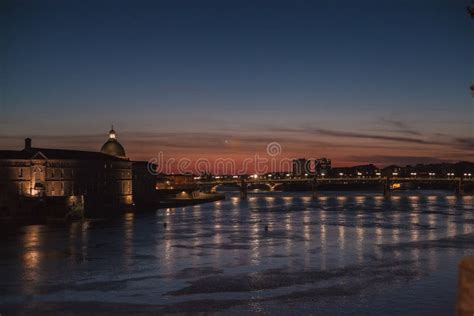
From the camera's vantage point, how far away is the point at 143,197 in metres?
131

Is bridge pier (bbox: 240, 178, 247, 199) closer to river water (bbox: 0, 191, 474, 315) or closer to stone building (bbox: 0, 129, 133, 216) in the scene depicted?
stone building (bbox: 0, 129, 133, 216)

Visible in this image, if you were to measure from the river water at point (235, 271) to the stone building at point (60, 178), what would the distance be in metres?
26.8

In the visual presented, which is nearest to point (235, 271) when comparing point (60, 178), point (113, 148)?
point (60, 178)

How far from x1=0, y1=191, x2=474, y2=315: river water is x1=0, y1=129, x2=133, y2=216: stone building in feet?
87.9

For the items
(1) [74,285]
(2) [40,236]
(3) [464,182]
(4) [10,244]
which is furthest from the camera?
(3) [464,182]

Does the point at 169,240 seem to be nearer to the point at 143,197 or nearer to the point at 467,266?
the point at 467,266

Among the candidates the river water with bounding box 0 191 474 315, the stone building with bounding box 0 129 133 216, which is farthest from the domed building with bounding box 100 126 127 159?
the river water with bounding box 0 191 474 315

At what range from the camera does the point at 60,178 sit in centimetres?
9662

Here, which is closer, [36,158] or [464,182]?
[36,158]

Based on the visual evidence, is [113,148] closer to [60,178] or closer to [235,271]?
[60,178]

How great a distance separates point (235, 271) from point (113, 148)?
95640mm

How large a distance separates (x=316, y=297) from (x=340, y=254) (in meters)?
16.5

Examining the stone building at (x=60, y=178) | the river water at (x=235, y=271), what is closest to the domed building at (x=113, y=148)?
the stone building at (x=60, y=178)

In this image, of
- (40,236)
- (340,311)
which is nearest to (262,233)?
(40,236)
